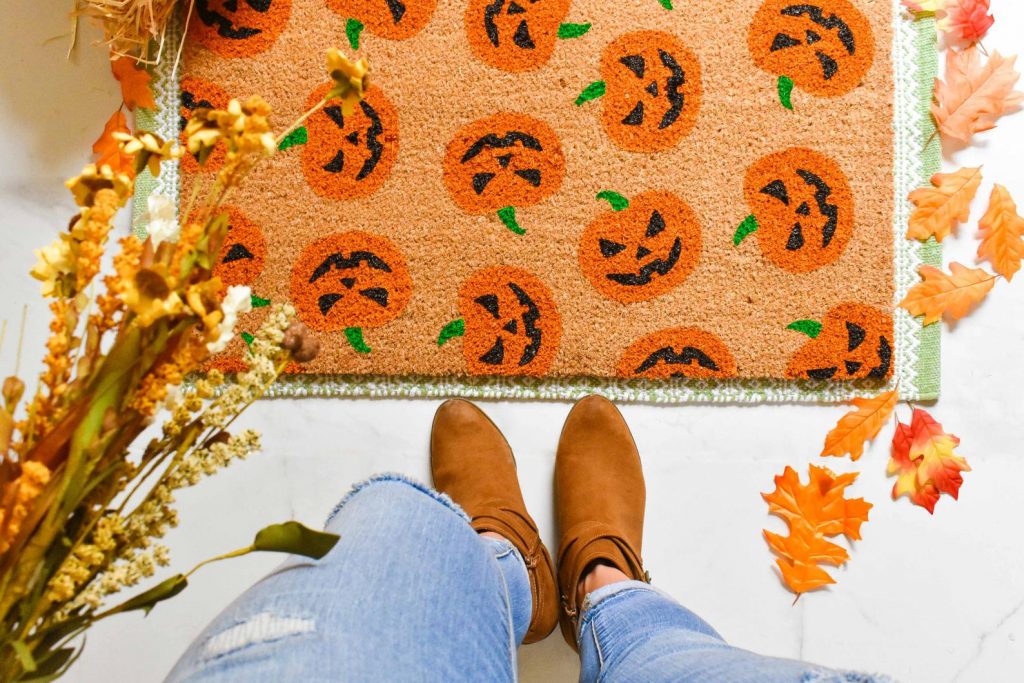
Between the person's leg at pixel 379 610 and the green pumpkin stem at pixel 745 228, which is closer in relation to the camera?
the person's leg at pixel 379 610

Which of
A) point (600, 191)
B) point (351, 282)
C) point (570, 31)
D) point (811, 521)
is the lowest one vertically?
point (811, 521)

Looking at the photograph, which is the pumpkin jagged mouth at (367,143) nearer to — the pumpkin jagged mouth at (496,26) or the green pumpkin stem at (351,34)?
the green pumpkin stem at (351,34)

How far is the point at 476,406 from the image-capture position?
3.36 feet

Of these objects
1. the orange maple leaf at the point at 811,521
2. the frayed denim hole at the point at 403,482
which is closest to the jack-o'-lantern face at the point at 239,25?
the frayed denim hole at the point at 403,482

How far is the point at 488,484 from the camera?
991mm

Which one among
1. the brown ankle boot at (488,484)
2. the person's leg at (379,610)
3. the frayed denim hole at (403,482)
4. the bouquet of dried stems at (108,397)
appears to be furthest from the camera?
the brown ankle boot at (488,484)

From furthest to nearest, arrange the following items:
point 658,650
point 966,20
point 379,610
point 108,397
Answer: point 966,20, point 658,650, point 379,610, point 108,397

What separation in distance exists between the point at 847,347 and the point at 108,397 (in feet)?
3.13

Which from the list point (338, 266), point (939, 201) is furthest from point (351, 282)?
point (939, 201)

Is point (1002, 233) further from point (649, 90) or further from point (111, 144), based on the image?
point (111, 144)

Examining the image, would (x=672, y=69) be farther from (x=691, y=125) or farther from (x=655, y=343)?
(x=655, y=343)

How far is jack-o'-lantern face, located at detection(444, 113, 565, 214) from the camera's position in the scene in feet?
3.30

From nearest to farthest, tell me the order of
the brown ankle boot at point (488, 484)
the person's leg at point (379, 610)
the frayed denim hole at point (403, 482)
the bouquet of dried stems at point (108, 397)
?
1. the bouquet of dried stems at point (108, 397)
2. the person's leg at point (379, 610)
3. the frayed denim hole at point (403, 482)
4. the brown ankle boot at point (488, 484)

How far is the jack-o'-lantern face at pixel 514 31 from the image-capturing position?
3.30 feet
